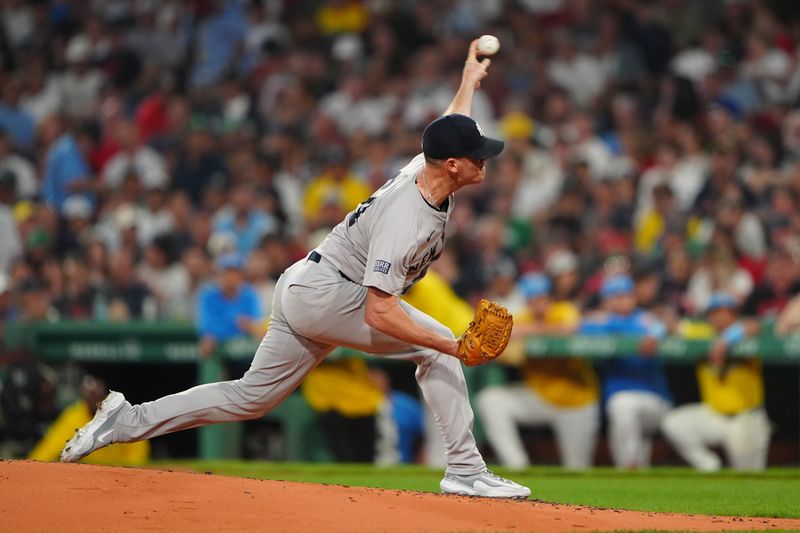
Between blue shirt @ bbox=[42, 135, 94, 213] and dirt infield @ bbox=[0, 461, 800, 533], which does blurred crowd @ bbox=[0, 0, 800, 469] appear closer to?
blue shirt @ bbox=[42, 135, 94, 213]

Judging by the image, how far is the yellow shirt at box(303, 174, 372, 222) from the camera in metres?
12.9

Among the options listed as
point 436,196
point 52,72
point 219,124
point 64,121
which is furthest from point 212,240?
point 436,196

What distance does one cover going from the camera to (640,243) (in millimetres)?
11867

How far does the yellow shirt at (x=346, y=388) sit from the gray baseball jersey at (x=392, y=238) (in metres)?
4.80

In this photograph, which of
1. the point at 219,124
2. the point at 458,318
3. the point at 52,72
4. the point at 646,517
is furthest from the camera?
the point at 52,72

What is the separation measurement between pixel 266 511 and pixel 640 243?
7.14 m

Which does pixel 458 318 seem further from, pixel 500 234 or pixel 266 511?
pixel 266 511

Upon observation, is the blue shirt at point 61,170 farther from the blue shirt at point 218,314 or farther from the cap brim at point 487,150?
the cap brim at point 487,150

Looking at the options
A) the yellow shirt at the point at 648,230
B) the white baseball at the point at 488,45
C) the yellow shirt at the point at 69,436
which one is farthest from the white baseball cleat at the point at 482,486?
the yellow shirt at the point at 648,230

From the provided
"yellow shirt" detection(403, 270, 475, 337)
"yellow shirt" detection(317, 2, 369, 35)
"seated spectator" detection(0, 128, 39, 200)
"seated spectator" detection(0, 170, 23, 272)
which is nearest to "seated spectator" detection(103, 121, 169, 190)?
"seated spectator" detection(0, 128, 39, 200)

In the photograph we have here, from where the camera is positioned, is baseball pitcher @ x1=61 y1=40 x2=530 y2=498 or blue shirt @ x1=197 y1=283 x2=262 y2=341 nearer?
baseball pitcher @ x1=61 y1=40 x2=530 y2=498

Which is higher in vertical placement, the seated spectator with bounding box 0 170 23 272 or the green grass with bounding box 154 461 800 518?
the seated spectator with bounding box 0 170 23 272

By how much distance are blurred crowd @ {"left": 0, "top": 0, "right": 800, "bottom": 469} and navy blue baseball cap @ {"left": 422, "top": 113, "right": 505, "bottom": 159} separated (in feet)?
16.3

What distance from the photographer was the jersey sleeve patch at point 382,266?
Answer: 558 centimetres
